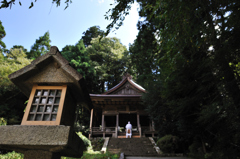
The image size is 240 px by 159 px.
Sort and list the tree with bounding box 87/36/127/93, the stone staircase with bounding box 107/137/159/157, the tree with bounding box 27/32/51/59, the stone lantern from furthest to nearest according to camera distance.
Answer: the tree with bounding box 87/36/127/93, the tree with bounding box 27/32/51/59, the stone staircase with bounding box 107/137/159/157, the stone lantern

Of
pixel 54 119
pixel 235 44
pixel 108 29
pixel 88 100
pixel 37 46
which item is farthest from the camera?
pixel 37 46

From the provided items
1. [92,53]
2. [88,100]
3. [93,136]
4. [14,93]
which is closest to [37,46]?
[14,93]

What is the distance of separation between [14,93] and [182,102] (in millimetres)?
13920

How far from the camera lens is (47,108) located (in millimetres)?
2668

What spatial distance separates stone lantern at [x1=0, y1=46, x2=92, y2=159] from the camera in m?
2.08

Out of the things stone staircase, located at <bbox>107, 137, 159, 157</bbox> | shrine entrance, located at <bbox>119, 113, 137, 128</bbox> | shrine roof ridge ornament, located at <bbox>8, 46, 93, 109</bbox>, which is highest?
shrine entrance, located at <bbox>119, 113, 137, 128</bbox>

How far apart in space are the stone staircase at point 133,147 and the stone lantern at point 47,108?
20.4 feet

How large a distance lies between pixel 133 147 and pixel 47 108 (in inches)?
312

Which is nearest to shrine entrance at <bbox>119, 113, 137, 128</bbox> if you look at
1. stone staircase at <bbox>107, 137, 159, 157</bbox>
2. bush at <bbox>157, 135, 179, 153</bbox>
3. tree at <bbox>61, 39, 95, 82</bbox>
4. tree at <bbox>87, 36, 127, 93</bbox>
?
tree at <bbox>87, 36, 127, 93</bbox>

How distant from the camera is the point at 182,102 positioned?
524 centimetres

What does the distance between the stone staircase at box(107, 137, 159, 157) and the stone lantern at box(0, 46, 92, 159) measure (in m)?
6.21

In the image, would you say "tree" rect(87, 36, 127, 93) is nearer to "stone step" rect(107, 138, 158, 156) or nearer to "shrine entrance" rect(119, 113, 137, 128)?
"shrine entrance" rect(119, 113, 137, 128)

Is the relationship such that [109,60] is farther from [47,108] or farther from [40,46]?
[47,108]

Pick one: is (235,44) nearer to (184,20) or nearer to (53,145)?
(184,20)
